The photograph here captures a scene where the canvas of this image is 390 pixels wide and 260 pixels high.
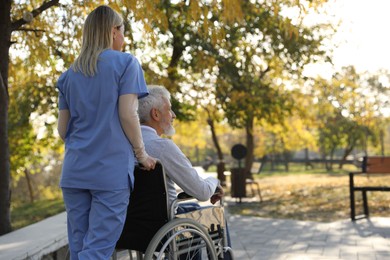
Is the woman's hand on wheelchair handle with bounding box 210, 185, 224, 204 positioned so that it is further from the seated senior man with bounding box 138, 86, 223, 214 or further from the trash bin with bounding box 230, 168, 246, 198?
the trash bin with bounding box 230, 168, 246, 198

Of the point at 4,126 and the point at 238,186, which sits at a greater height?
the point at 4,126

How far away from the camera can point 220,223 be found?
12.0ft

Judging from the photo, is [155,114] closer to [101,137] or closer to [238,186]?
[101,137]

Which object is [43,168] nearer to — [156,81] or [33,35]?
[156,81]

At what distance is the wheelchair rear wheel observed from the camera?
3.08 m

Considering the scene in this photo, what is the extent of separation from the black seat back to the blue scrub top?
302mm

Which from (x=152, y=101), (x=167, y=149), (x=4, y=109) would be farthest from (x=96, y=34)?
(x=4, y=109)

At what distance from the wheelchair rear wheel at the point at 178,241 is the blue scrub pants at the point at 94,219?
0.22 m

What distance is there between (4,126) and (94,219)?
391cm

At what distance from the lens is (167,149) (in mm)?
3373

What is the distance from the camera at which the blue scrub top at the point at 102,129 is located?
2885 millimetres

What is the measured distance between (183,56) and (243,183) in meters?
3.38

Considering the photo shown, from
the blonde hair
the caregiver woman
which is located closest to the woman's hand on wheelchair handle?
the caregiver woman

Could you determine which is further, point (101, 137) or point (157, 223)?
point (157, 223)
